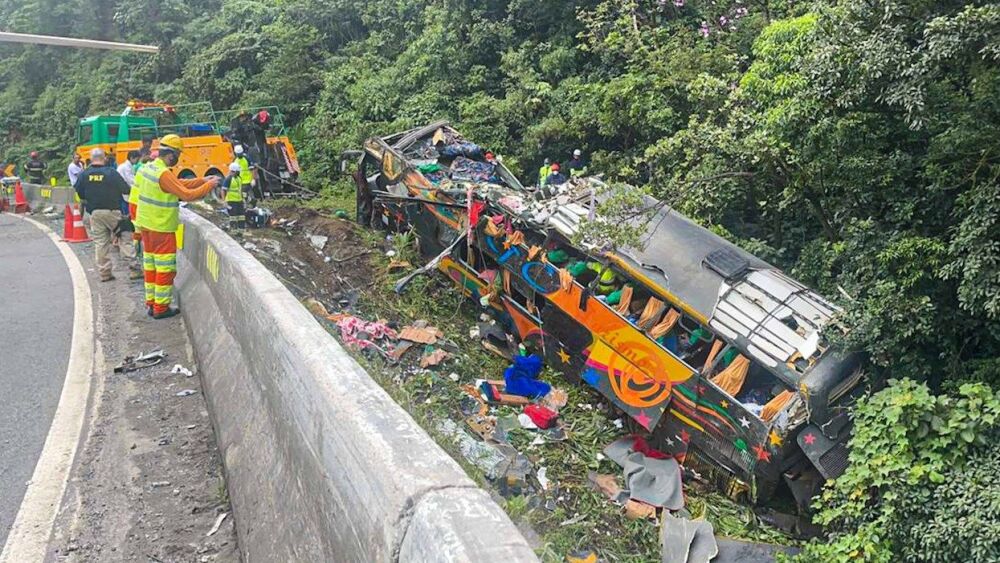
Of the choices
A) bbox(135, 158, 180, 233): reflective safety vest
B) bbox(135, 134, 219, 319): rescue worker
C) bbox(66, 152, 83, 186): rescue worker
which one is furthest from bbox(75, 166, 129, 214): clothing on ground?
bbox(66, 152, 83, 186): rescue worker

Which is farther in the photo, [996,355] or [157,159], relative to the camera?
[157,159]

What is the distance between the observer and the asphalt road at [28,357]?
150 inches

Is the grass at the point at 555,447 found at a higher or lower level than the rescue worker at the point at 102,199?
lower

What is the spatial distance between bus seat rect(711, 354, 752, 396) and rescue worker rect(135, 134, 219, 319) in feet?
15.6

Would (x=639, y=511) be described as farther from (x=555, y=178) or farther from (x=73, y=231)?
(x=73, y=231)

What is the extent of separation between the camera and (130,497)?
3.55 metres

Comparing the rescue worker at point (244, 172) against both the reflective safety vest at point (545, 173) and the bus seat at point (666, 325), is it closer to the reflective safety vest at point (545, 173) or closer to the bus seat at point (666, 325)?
the reflective safety vest at point (545, 173)

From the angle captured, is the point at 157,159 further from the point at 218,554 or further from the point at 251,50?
the point at 251,50

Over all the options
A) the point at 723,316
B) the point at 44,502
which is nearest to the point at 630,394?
the point at 723,316

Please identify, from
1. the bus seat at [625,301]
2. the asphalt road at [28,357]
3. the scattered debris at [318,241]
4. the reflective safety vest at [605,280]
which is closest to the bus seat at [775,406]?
the bus seat at [625,301]

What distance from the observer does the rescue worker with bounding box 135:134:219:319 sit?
20.9 ft

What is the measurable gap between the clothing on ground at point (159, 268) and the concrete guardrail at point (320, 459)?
2195 mm

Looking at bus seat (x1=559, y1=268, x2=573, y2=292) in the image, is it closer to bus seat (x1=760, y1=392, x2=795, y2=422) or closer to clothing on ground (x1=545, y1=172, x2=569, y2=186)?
bus seat (x1=760, y1=392, x2=795, y2=422)

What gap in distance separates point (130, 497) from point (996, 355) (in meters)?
5.45
